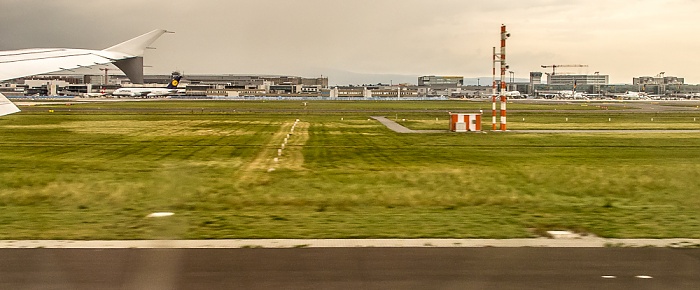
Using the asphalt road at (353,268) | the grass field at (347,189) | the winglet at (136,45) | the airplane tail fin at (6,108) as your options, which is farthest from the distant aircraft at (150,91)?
the asphalt road at (353,268)

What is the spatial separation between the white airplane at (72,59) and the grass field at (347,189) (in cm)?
365

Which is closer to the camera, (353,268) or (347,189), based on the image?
(353,268)

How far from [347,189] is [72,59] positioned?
9.30m

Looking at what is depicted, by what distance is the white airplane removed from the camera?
15562 mm

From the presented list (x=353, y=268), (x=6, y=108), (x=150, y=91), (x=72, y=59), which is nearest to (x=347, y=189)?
(x=72, y=59)

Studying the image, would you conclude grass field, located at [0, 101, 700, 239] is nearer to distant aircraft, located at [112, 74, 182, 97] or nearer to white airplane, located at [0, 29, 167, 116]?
white airplane, located at [0, 29, 167, 116]

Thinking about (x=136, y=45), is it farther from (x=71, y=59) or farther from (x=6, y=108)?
(x=6, y=108)

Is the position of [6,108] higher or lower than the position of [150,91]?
lower

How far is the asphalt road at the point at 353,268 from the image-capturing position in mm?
9828

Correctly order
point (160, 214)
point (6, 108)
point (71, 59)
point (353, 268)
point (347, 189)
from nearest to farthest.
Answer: point (353, 268), point (6, 108), point (160, 214), point (71, 59), point (347, 189)

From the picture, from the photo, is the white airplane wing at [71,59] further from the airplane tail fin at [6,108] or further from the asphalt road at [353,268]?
the asphalt road at [353,268]

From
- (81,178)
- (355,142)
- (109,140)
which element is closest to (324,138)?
(355,142)

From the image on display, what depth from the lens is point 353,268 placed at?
10734 millimetres

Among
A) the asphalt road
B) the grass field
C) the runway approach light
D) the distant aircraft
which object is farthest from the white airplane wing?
the distant aircraft
